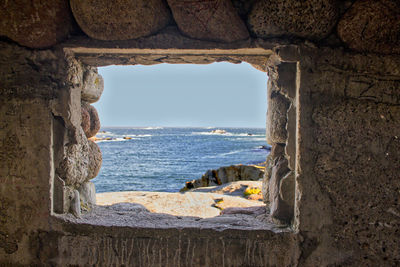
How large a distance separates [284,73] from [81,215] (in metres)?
1.83

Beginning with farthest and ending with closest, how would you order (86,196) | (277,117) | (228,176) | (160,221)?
(228,176) → (86,196) → (277,117) → (160,221)

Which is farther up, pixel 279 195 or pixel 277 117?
pixel 277 117

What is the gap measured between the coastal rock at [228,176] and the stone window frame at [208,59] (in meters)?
6.39

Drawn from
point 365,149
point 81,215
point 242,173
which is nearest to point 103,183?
point 242,173

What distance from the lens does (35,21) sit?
5.83ft

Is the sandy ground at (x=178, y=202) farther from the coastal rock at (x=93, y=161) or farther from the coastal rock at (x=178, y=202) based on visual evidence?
the coastal rock at (x=93, y=161)

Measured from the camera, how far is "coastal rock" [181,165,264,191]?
27.5 ft

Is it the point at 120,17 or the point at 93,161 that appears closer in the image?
the point at 120,17

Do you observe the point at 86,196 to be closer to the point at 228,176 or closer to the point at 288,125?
the point at 288,125

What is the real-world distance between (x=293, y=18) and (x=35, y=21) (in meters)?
1.64

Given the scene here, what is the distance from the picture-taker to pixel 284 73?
1992 millimetres

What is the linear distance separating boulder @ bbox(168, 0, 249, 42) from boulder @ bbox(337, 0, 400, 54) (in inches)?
25.5

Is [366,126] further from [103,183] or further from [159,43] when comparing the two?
[103,183]

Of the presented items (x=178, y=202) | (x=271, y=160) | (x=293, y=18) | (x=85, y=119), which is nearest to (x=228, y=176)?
(x=178, y=202)
